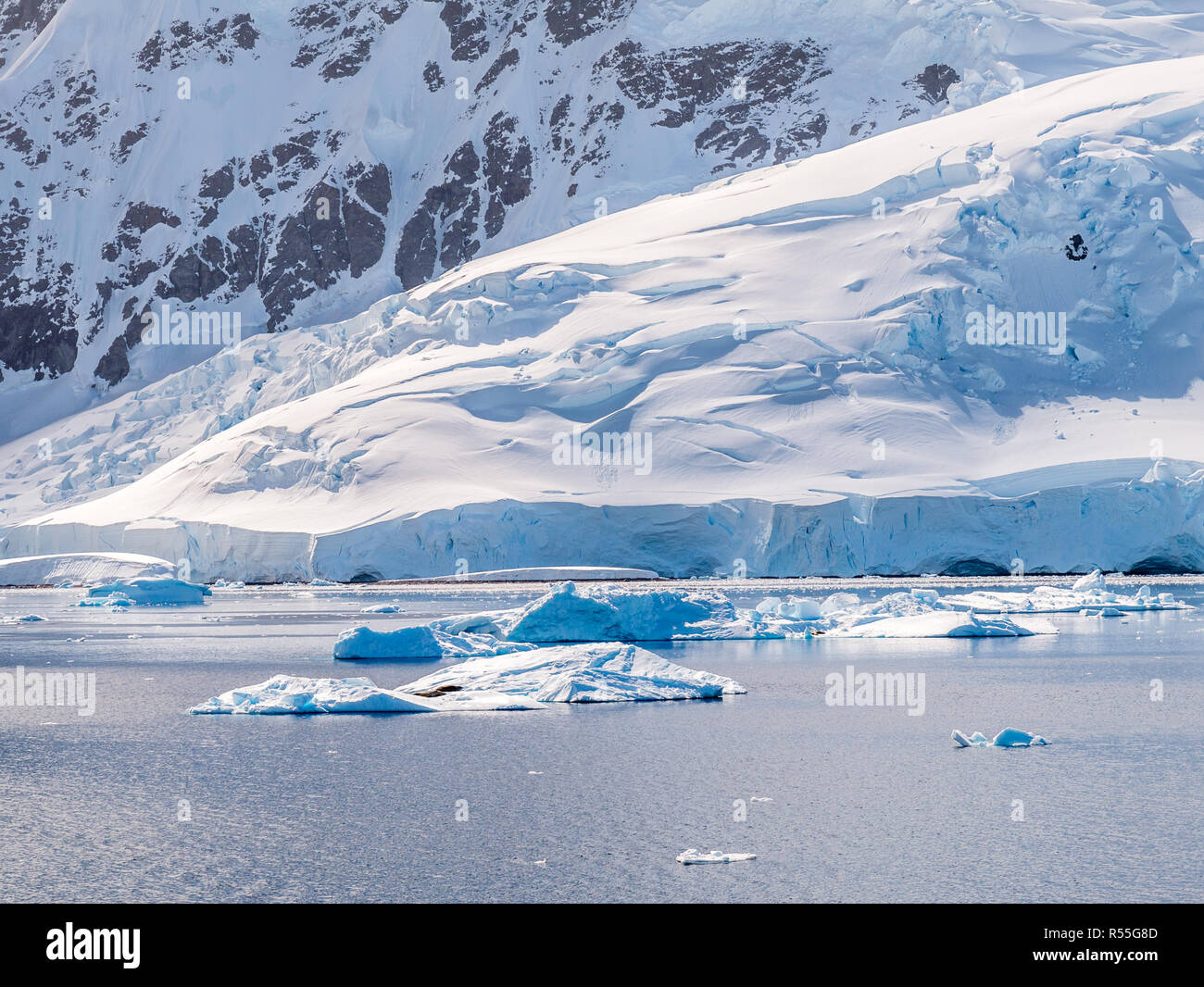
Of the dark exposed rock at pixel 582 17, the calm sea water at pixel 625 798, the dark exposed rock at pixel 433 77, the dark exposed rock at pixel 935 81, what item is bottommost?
the calm sea water at pixel 625 798

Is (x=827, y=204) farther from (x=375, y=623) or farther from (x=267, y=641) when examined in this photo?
(x=267, y=641)

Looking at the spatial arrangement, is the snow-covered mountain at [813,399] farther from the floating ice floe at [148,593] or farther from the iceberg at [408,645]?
the iceberg at [408,645]

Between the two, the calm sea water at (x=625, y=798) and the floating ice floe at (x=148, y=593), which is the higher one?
the floating ice floe at (x=148, y=593)

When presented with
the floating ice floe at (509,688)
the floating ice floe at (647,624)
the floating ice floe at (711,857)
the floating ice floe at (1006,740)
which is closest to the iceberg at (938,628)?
the floating ice floe at (647,624)

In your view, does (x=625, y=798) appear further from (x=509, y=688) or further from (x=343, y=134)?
(x=343, y=134)

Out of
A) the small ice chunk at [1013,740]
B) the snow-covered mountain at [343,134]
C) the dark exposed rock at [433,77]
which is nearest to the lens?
the small ice chunk at [1013,740]

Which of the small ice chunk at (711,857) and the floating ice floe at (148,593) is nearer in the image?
the small ice chunk at (711,857)

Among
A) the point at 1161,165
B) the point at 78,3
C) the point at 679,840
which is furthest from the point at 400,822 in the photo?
the point at 78,3

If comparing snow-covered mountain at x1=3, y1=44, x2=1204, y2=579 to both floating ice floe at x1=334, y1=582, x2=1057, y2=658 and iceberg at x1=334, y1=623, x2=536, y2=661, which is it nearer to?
floating ice floe at x1=334, y1=582, x2=1057, y2=658
